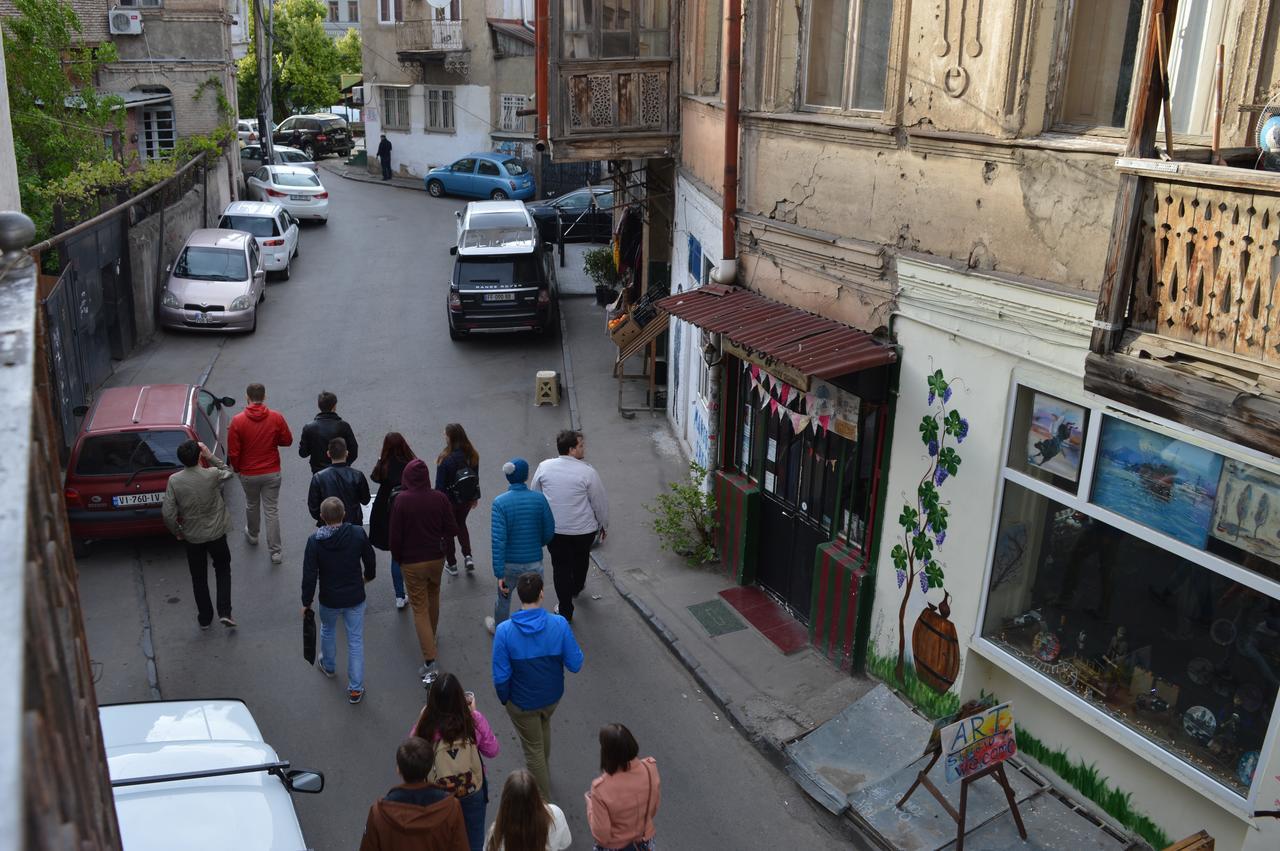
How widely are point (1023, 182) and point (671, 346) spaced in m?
8.73

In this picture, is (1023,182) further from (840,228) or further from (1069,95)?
(840,228)

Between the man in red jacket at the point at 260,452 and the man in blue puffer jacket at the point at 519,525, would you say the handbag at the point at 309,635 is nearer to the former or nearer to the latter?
the man in blue puffer jacket at the point at 519,525

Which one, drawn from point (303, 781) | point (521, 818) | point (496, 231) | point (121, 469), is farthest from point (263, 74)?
point (521, 818)

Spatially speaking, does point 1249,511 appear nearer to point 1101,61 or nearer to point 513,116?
point 1101,61

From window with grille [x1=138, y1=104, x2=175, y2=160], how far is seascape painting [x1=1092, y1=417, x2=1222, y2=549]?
29866mm

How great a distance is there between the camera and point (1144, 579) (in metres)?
6.36

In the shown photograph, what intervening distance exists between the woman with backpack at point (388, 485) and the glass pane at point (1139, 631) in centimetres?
534

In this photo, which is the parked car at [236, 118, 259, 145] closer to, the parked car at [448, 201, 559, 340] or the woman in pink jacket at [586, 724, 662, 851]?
the parked car at [448, 201, 559, 340]

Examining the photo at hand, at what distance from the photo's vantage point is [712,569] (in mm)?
10977

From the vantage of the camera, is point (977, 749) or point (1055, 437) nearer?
point (977, 749)

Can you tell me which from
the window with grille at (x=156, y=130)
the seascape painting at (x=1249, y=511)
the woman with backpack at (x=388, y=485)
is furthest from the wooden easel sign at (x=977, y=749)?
the window with grille at (x=156, y=130)

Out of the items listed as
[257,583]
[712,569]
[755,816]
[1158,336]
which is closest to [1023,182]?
[1158,336]

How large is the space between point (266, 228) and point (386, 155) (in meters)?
16.2

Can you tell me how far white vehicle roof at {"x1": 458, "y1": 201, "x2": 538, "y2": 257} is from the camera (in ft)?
63.1
